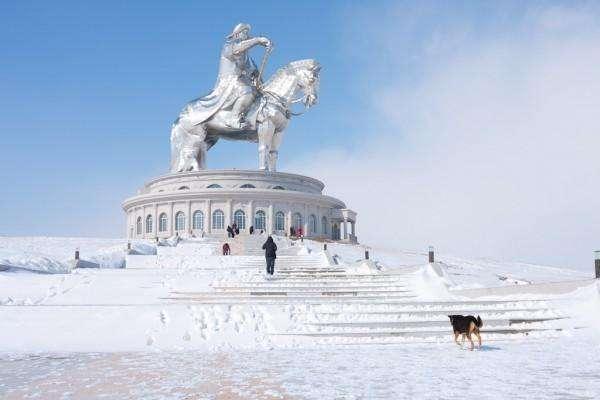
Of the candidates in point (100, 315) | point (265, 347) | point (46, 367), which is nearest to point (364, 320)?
point (265, 347)

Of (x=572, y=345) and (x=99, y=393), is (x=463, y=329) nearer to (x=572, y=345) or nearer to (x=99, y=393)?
(x=572, y=345)

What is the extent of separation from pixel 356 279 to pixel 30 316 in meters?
9.54

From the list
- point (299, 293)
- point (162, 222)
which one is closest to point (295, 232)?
point (162, 222)

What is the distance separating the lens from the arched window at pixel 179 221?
48.2 meters

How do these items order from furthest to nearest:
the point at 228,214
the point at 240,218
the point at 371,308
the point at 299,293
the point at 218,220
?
the point at 218,220 → the point at 240,218 → the point at 228,214 → the point at 299,293 → the point at 371,308

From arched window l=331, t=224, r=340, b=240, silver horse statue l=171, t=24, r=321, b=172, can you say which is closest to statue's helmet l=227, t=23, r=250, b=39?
silver horse statue l=171, t=24, r=321, b=172

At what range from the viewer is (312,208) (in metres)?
49.8

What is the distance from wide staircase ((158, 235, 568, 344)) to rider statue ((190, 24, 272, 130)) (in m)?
31.2

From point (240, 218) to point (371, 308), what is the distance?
1348 inches

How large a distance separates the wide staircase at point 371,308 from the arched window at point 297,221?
93.1ft

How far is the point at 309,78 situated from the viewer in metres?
48.8

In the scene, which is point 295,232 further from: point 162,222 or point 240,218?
point 162,222

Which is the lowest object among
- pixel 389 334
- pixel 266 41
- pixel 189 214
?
pixel 389 334

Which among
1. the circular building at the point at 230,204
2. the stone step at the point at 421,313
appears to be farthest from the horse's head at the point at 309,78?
the stone step at the point at 421,313
